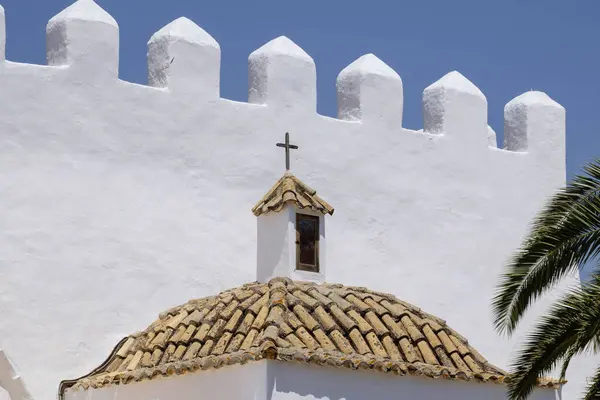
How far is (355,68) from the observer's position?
17.2 meters

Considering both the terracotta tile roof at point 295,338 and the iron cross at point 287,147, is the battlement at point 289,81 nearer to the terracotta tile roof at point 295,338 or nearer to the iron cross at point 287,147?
the iron cross at point 287,147

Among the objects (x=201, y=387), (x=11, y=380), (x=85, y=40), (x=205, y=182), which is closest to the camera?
(x=201, y=387)

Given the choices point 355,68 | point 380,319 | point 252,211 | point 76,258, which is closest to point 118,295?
point 76,258

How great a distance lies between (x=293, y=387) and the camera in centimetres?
1300

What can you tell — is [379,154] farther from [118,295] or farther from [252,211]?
[118,295]

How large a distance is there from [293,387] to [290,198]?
285cm

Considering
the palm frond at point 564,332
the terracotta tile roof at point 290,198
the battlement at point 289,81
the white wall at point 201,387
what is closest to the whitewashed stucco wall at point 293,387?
the white wall at point 201,387

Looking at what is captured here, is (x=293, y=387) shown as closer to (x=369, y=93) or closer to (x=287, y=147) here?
(x=287, y=147)

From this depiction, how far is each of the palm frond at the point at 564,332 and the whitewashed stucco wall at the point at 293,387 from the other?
3.73ft

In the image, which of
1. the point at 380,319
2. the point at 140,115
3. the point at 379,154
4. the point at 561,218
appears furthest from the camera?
the point at 379,154

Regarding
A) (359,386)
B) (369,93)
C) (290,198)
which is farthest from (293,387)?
(369,93)

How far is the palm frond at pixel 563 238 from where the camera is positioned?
1220 cm

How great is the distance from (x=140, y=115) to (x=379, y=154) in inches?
121

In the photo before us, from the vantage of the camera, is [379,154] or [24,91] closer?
[24,91]
